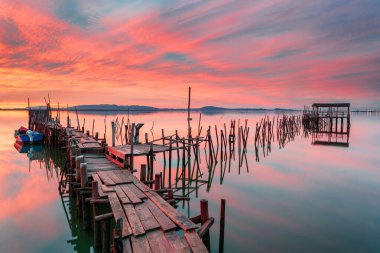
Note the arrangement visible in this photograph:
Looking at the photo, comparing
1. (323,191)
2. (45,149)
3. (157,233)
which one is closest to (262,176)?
(323,191)

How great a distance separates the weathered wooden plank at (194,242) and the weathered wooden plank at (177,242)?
8 centimetres

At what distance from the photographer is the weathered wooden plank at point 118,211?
232 inches

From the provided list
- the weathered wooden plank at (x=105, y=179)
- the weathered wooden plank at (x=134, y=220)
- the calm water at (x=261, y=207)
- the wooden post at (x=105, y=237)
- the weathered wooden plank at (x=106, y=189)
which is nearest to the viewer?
the weathered wooden plank at (x=134, y=220)

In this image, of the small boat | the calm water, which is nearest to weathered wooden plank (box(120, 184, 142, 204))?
the calm water

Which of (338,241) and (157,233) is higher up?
(157,233)

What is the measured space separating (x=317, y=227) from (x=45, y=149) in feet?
95.2

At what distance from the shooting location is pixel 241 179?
18.0 metres

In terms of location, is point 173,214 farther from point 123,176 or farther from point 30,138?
point 30,138

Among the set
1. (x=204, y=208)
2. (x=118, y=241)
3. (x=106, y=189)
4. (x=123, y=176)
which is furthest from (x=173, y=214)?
(x=123, y=176)

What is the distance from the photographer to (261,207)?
12633 millimetres

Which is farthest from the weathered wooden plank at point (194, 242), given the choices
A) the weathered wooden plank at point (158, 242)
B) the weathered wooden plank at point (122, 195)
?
the weathered wooden plank at point (122, 195)

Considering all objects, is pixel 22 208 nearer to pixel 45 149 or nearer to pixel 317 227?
pixel 317 227

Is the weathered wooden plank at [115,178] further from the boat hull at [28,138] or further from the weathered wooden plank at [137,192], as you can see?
the boat hull at [28,138]

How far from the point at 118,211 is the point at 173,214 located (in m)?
1.51
